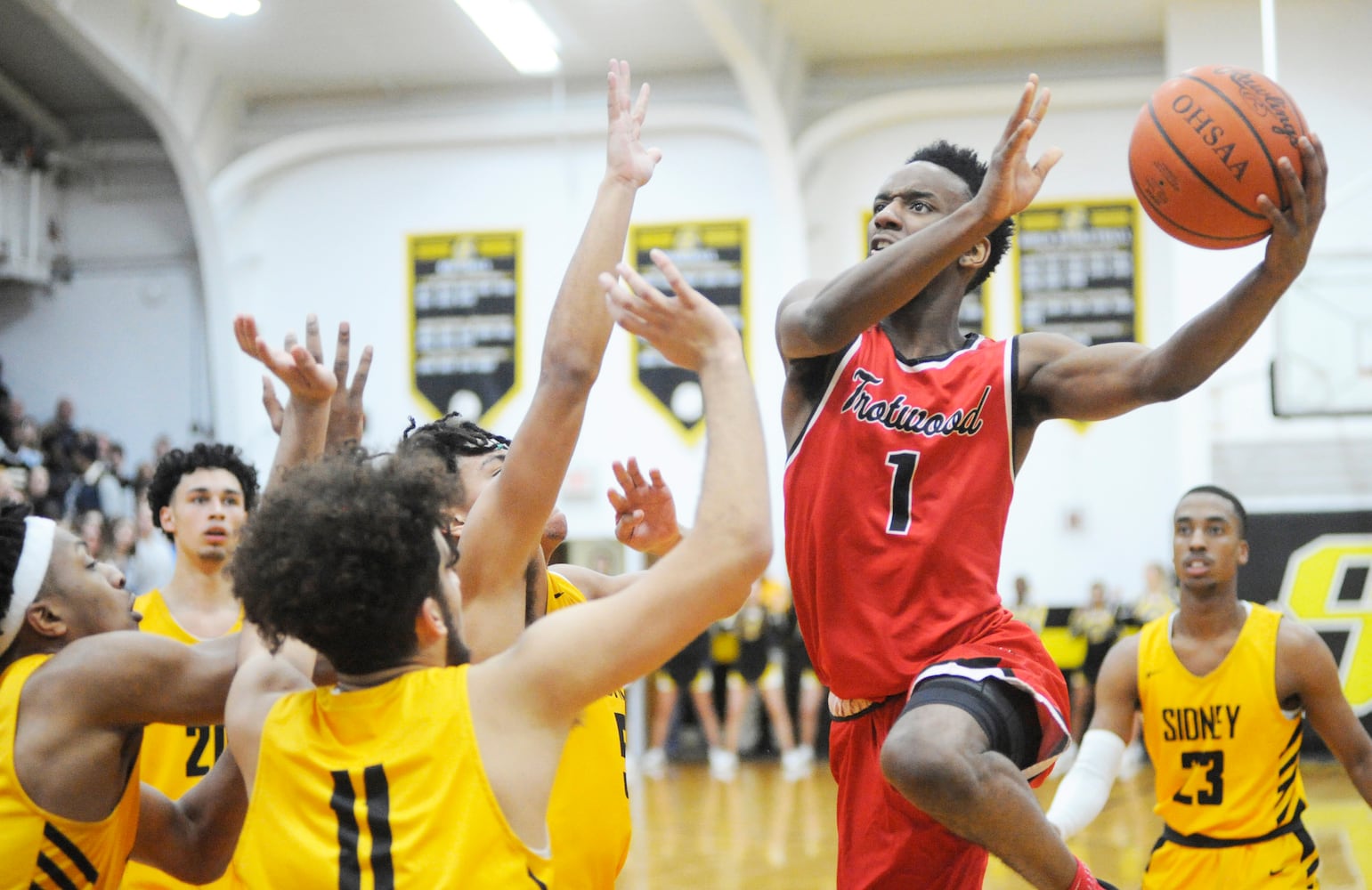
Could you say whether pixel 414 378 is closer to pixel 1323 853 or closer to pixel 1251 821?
pixel 1323 853

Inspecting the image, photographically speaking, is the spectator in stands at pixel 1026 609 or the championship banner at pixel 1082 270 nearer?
the spectator in stands at pixel 1026 609

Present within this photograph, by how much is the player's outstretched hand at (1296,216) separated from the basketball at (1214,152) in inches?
2.0

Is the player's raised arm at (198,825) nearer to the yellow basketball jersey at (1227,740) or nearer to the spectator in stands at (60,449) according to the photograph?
the yellow basketball jersey at (1227,740)

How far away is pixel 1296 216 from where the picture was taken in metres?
2.92

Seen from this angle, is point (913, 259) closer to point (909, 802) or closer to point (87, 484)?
point (909, 802)

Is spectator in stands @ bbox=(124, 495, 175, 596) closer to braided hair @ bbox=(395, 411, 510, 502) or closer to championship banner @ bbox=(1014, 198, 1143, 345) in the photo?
championship banner @ bbox=(1014, 198, 1143, 345)

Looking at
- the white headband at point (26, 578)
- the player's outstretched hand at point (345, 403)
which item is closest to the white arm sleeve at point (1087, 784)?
the player's outstretched hand at point (345, 403)

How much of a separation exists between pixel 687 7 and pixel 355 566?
1313 centimetres

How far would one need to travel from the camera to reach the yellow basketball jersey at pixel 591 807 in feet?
9.19

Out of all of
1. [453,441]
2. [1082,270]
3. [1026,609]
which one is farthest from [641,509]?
[1082,270]

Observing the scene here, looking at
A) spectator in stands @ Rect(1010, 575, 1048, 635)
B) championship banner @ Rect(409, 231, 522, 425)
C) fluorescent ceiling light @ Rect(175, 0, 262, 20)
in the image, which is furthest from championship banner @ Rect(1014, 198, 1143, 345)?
fluorescent ceiling light @ Rect(175, 0, 262, 20)

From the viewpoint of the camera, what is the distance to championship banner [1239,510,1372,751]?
12.0 meters

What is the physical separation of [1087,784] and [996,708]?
1591mm

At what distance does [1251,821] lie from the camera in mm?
4328
